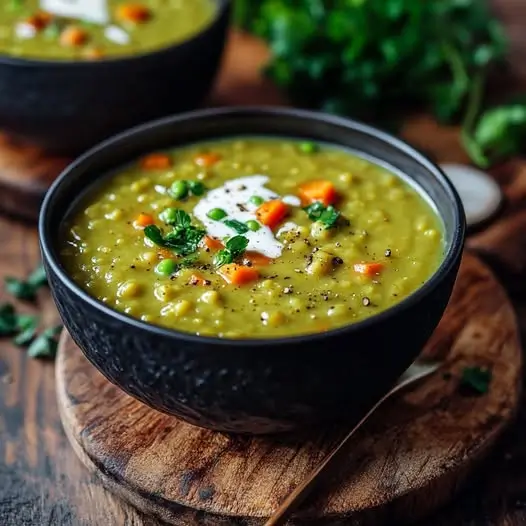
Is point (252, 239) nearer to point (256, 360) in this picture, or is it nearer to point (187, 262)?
point (187, 262)

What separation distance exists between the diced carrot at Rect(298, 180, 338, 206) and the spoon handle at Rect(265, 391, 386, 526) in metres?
0.69

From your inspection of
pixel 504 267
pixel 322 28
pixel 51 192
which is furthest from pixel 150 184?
pixel 322 28

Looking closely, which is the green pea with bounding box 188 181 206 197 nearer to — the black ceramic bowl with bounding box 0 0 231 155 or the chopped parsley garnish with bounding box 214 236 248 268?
the chopped parsley garnish with bounding box 214 236 248 268

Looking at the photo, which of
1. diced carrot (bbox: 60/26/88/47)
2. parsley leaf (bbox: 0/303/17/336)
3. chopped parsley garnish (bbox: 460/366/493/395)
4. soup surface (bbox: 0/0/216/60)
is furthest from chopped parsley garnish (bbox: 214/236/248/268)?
diced carrot (bbox: 60/26/88/47)

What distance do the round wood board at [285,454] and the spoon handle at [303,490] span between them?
1.7 inches

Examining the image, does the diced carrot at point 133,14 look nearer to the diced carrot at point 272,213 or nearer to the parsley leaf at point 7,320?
the parsley leaf at point 7,320

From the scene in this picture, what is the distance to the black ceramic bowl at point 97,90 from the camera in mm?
3664

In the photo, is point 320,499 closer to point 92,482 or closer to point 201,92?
point 92,482

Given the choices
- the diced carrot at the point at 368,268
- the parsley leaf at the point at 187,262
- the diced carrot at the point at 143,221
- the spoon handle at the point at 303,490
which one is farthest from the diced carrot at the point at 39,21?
the spoon handle at the point at 303,490

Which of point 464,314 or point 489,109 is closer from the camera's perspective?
point 464,314

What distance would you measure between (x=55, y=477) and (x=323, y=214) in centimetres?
106

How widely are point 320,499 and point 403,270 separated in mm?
641

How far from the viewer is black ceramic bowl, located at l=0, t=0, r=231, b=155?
3.66 meters

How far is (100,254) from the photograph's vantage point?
9.07ft
